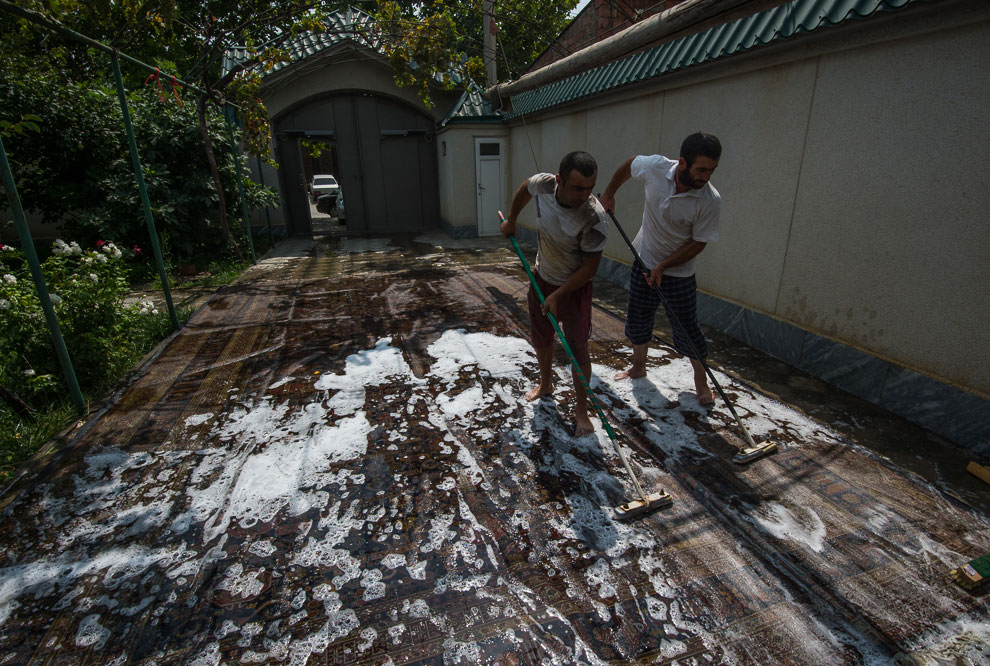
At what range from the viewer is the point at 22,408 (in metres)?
3.13

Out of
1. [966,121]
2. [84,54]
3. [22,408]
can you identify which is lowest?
[22,408]

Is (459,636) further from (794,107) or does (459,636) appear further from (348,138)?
(348,138)

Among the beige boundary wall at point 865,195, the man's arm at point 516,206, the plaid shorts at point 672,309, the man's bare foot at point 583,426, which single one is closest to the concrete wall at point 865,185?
the beige boundary wall at point 865,195

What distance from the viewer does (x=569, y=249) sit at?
2898 millimetres

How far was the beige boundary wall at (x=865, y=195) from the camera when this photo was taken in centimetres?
293

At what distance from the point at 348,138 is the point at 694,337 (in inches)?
435

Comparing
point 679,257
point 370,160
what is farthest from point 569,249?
point 370,160

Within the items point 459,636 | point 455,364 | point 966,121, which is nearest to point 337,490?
point 459,636

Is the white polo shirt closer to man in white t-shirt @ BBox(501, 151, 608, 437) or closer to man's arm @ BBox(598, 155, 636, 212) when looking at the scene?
man's arm @ BBox(598, 155, 636, 212)

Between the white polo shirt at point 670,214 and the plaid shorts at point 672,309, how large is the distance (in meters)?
0.10

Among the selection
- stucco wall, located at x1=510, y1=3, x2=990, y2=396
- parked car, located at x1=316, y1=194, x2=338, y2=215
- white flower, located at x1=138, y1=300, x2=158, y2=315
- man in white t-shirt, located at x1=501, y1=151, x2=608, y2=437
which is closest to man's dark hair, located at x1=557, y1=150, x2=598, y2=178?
man in white t-shirt, located at x1=501, y1=151, x2=608, y2=437

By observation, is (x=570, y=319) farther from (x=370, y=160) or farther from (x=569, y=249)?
(x=370, y=160)

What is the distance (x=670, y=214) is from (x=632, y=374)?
137 cm

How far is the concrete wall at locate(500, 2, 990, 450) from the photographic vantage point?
9.61 feet
